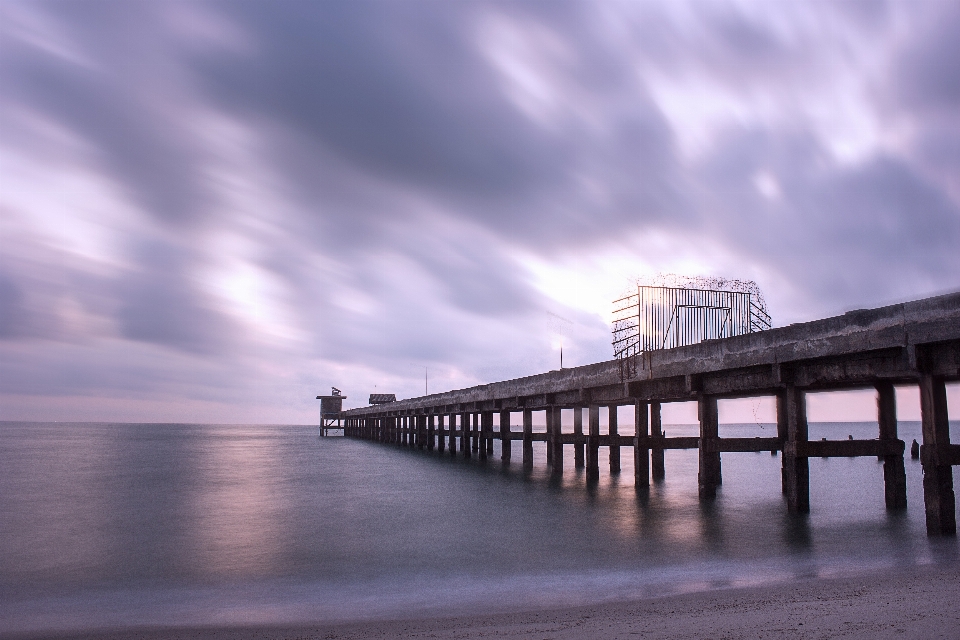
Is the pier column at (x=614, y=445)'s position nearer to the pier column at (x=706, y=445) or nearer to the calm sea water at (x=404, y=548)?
the calm sea water at (x=404, y=548)

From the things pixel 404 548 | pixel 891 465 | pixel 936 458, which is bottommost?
pixel 404 548

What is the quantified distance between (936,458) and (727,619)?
6.39 meters

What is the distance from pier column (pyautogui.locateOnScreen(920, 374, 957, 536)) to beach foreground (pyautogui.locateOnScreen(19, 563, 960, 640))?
2.63 m

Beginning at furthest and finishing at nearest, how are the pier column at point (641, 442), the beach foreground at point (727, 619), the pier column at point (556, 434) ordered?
the pier column at point (556, 434) < the pier column at point (641, 442) < the beach foreground at point (727, 619)

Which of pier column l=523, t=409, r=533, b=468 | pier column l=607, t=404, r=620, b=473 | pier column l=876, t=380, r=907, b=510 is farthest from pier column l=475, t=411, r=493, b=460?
pier column l=876, t=380, r=907, b=510

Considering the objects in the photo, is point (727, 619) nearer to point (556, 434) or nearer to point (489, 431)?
point (556, 434)

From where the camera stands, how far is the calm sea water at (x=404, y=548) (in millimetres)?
8258

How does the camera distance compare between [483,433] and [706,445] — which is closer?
[706,445]

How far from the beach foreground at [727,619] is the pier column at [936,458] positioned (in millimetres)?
2634

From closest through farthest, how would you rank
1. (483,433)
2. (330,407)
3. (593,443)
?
1. (593,443)
2. (483,433)
3. (330,407)

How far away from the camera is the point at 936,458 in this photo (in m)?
9.98

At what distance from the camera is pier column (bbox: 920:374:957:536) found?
32.9ft

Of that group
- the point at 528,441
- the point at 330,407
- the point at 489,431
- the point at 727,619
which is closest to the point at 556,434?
the point at 528,441

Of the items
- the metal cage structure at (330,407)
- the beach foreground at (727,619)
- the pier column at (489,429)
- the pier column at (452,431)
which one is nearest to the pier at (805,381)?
the beach foreground at (727,619)
